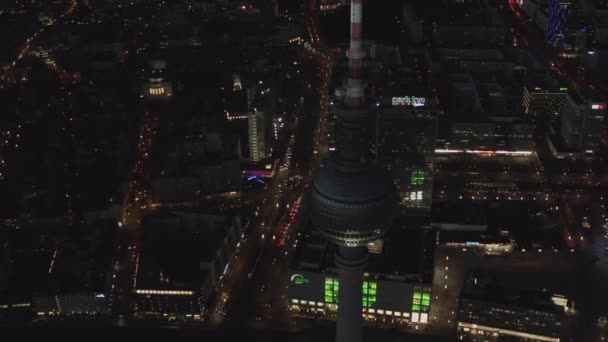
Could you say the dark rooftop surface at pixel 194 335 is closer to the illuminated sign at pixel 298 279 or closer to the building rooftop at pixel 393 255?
the illuminated sign at pixel 298 279

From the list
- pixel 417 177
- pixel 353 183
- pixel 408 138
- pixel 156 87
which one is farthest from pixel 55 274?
pixel 156 87

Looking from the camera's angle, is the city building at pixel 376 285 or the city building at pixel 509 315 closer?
the city building at pixel 509 315

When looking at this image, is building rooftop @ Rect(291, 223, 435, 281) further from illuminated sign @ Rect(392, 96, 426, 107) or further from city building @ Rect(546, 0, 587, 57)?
city building @ Rect(546, 0, 587, 57)

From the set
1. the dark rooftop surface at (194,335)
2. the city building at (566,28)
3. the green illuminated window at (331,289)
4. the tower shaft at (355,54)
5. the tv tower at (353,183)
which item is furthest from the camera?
the city building at (566,28)

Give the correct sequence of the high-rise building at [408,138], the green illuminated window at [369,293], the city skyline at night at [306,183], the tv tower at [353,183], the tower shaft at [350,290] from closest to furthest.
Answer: the tv tower at [353,183]
the tower shaft at [350,290]
the city skyline at night at [306,183]
the green illuminated window at [369,293]
the high-rise building at [408,138]

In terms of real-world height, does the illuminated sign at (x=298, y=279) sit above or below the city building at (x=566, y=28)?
below

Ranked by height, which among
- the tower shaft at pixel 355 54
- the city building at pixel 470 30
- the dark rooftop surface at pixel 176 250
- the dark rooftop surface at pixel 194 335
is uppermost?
the tower shaft at pixel 355 54

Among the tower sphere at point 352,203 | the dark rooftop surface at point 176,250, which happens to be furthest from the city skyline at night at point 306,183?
the dark rooftop surface at point 176,250
